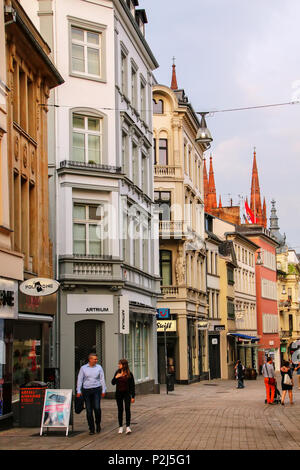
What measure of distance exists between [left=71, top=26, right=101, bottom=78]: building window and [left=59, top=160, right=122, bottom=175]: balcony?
3.50 metres

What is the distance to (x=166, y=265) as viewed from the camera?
1907 inches

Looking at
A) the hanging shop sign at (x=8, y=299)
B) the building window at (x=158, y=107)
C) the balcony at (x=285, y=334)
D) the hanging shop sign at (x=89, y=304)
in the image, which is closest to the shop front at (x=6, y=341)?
the hanging shop sign at (x=8, y=299)

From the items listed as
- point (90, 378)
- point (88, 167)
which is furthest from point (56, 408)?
point (88, 167)

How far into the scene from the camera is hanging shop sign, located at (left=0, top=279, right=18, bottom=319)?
17.6m

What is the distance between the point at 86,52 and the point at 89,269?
8.16m

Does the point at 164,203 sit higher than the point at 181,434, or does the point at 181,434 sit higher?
the point at 164,203

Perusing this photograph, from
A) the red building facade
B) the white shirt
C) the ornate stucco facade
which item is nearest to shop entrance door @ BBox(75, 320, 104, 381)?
the ornate stucco facade

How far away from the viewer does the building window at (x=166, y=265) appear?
158ft

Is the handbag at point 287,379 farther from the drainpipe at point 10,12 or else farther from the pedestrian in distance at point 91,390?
the drainpipe at point 10,12

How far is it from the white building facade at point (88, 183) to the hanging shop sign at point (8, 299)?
32.7 feet

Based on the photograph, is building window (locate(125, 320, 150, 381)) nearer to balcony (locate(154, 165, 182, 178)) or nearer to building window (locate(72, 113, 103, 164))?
building window (locate(72, 113, 103, 164))

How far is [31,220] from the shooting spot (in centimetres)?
2311

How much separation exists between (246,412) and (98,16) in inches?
620

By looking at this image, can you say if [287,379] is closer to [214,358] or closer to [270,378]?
[270,378]
